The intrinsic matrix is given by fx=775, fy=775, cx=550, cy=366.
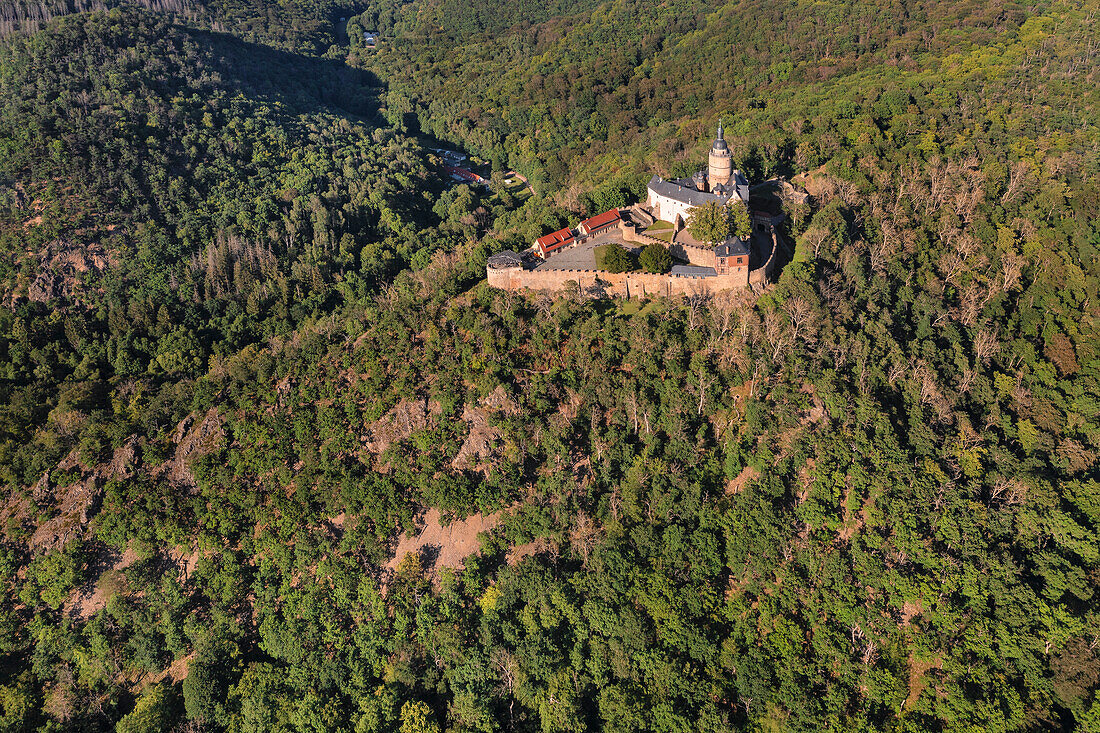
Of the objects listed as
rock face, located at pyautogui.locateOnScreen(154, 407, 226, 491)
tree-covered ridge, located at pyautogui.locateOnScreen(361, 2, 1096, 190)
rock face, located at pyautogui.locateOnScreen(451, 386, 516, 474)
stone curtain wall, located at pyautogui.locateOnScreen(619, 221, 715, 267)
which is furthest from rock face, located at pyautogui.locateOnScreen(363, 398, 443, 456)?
tree-covered ridge, located at pyautogui.locateOnScreen(361, 2, 1096, 190)

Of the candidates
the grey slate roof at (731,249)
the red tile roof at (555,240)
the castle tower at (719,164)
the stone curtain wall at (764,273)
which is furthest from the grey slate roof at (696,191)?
the red tile roof at (555,240)

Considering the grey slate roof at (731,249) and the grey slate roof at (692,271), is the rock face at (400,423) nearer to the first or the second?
the grey slate roof at (692,271)

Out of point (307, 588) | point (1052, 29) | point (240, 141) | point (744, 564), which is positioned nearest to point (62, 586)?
point (307, 588)

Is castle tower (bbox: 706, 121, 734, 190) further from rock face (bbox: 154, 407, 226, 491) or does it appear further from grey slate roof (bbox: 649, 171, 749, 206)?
rock face (bbox: 154, 407, 226, 491)

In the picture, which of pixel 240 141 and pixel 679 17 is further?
pixel 679 17

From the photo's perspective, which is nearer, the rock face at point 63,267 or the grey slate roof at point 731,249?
the grey slate roof at point 731,249

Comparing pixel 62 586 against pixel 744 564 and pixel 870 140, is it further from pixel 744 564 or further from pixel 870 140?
pixel 870 140
